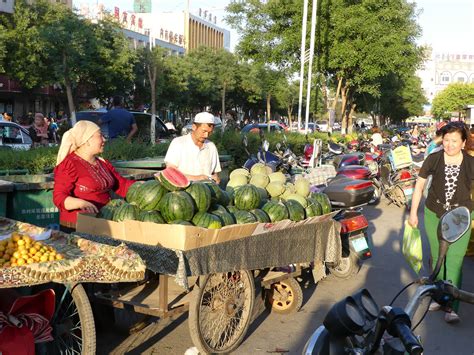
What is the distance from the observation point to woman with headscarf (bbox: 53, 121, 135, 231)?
5.07 metres

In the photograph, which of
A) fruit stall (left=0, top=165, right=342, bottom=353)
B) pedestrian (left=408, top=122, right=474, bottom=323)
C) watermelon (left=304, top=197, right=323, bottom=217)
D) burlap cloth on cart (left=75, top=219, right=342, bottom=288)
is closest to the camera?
fruit stall (left=0, top=165, right=342, bottom=353)

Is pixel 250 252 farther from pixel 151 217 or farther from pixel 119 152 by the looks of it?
pixel 119 152

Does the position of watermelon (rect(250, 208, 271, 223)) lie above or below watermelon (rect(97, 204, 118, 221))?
below

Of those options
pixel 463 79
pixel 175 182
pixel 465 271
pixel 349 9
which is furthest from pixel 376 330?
pixel 463 79

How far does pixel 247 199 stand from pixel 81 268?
2090 mm

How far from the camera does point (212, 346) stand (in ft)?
15.5

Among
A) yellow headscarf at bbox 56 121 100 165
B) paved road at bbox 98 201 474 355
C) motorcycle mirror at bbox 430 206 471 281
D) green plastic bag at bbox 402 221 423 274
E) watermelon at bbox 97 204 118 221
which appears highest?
yellow headscarf at bbox 56 121 100 165

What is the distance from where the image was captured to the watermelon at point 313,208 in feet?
19.5

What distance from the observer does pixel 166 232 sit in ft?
14.3

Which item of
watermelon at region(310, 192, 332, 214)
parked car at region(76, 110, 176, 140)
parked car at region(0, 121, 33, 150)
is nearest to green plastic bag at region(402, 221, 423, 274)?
watermelon at region(310, 192, 332, 214)

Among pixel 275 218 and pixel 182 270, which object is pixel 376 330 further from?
pixel 275 218

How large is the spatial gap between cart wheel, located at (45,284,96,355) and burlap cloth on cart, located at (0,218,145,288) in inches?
8.3

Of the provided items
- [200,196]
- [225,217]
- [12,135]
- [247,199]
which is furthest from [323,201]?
[12,135]

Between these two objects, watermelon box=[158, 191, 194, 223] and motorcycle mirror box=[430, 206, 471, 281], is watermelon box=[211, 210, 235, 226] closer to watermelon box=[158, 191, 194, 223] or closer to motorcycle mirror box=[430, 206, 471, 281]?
watermelon box=[158, 191, 194, 223]
